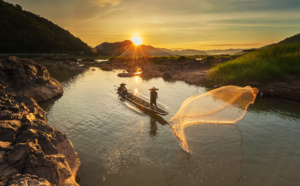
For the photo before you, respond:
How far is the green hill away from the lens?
27417 millimetres

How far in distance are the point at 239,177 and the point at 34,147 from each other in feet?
31.4

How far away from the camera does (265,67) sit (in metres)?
28.5

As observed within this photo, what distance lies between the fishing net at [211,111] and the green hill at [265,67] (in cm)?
1746

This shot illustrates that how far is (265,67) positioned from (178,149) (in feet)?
82.1

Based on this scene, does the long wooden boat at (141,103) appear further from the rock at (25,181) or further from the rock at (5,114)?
the rock at (25,181)

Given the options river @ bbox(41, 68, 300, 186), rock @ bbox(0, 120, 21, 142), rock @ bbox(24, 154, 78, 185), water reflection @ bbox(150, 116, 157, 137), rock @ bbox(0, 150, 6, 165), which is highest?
rock @ bbox(0, 120, 21, 142)

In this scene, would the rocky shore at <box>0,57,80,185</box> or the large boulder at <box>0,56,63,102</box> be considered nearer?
the rocky shore at <box>0,57,80,185</box>

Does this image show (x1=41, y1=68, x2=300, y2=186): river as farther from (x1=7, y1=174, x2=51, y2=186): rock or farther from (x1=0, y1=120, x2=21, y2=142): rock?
(x1=0, y1=120, x2=21, y2=142): rock

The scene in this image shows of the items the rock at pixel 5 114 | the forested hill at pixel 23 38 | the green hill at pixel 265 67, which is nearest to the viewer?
the rock at pixel 5 114

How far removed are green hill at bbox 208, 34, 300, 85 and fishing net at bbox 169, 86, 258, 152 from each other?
687 inches

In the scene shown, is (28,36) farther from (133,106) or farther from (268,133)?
(268,133)

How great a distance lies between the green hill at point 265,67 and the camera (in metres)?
27.4

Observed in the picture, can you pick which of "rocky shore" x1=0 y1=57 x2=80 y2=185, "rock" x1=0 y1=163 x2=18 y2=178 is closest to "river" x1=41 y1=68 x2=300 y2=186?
"rocky shore" x1=0 y1=57 x2=80 y2=185

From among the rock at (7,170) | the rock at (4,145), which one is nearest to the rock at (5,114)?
the rock at (4,145)
